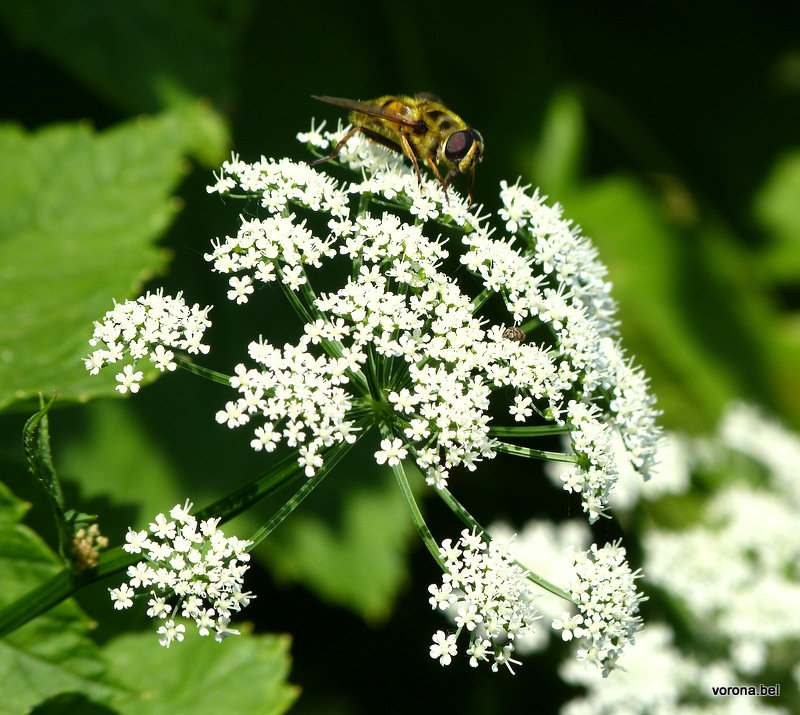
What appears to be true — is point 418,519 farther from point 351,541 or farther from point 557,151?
point 557,151

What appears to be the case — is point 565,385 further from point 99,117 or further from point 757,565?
point 99,117

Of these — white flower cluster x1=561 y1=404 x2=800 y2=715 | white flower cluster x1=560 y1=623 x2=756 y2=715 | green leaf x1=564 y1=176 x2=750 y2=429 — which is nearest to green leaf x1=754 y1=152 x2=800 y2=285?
green leaf x1=564 y1=176 x2=750 y2=429

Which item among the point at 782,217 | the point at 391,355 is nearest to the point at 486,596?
the point at 391,355

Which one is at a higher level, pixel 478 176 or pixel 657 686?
pixel 478 176

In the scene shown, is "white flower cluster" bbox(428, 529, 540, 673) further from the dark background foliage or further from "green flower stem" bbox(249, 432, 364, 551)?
the dark background foliage

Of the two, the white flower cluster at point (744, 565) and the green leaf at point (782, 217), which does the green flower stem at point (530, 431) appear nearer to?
the white flower cluster at point (744, 565)

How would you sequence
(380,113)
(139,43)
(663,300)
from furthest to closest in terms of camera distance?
(663,300), (139,43), (380,113)
